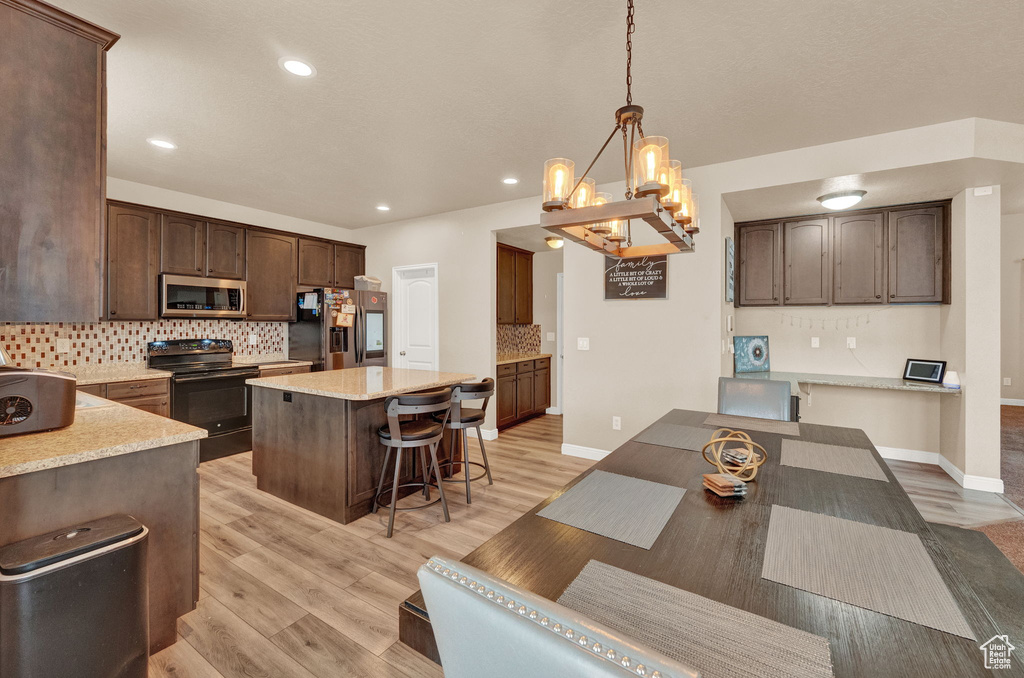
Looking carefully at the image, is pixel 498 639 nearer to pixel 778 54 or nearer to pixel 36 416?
pixel 36 416

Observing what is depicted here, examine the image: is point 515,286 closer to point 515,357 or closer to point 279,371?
point 515,357

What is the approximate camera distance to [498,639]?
527mm

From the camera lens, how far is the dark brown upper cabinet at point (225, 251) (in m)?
4.34

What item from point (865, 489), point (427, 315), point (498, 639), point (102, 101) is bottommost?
point (865, 489)

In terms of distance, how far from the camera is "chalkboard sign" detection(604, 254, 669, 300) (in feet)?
12.4

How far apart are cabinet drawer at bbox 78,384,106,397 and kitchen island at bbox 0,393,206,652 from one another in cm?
185

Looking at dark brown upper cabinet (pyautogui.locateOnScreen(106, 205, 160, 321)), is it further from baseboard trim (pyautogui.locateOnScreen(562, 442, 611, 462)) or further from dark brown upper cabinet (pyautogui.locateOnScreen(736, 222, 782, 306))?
dark brown upper cabinet (pyautogui.locateOnScreen(736, 222, 782, 306))

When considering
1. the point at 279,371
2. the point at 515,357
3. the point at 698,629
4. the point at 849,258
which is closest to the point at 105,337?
the point at 279,371

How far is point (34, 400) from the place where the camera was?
5.27ft

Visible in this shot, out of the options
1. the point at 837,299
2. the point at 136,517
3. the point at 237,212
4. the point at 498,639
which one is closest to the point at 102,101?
the point at 136,517

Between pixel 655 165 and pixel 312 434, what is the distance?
268 cm

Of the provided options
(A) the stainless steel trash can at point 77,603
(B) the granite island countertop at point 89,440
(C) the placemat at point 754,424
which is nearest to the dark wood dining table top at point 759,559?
(C) the placemat at point 754,424

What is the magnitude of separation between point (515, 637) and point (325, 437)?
268 centimetres

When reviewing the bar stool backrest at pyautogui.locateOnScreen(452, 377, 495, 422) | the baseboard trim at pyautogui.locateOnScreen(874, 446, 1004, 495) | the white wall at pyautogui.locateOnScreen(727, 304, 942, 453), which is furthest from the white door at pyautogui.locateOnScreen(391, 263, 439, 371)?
the baseboard trim at pyautogui.locateOnScreen(874, 446, 1004, 495)
